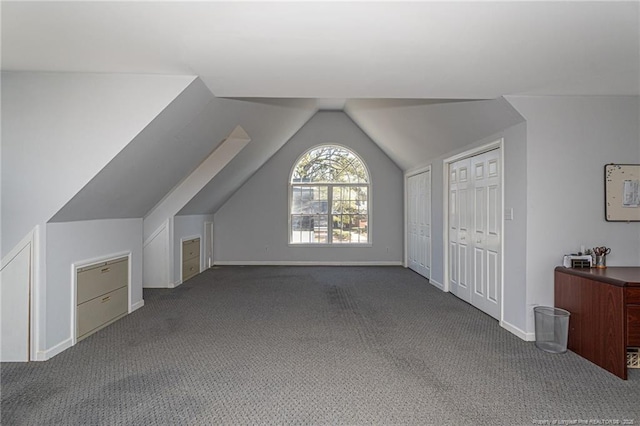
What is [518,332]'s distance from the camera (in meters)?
3.90

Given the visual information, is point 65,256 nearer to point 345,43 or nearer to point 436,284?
point 345,43

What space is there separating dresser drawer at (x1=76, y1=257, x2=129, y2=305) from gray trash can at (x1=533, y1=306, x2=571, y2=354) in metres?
4.20

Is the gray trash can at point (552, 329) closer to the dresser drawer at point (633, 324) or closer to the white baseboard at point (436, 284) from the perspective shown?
the dresser drawer at point (633, 324)

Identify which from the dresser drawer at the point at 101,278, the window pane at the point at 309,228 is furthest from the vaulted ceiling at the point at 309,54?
the window pane at the point at 309,228

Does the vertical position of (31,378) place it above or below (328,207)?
below

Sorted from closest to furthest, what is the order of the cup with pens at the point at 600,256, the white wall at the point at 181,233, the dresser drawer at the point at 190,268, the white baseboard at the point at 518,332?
1. the cup with pens at the point at 600,256
2. the white baseboard at the point at 518,332
3. the white wall at the point at 181,233
4. the dresser drawer at the point at 190,268

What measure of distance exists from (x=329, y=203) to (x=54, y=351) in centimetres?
654

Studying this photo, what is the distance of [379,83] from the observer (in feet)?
11.5

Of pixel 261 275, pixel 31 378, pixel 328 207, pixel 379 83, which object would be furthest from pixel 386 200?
pixel 31 378

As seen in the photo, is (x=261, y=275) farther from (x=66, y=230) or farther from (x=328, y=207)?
(x=66, y=230)

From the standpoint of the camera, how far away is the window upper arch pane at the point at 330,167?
9.19 meters

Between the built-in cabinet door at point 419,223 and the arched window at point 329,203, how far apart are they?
1164 mm

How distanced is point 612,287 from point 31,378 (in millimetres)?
4345

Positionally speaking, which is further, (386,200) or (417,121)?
(386,200)
